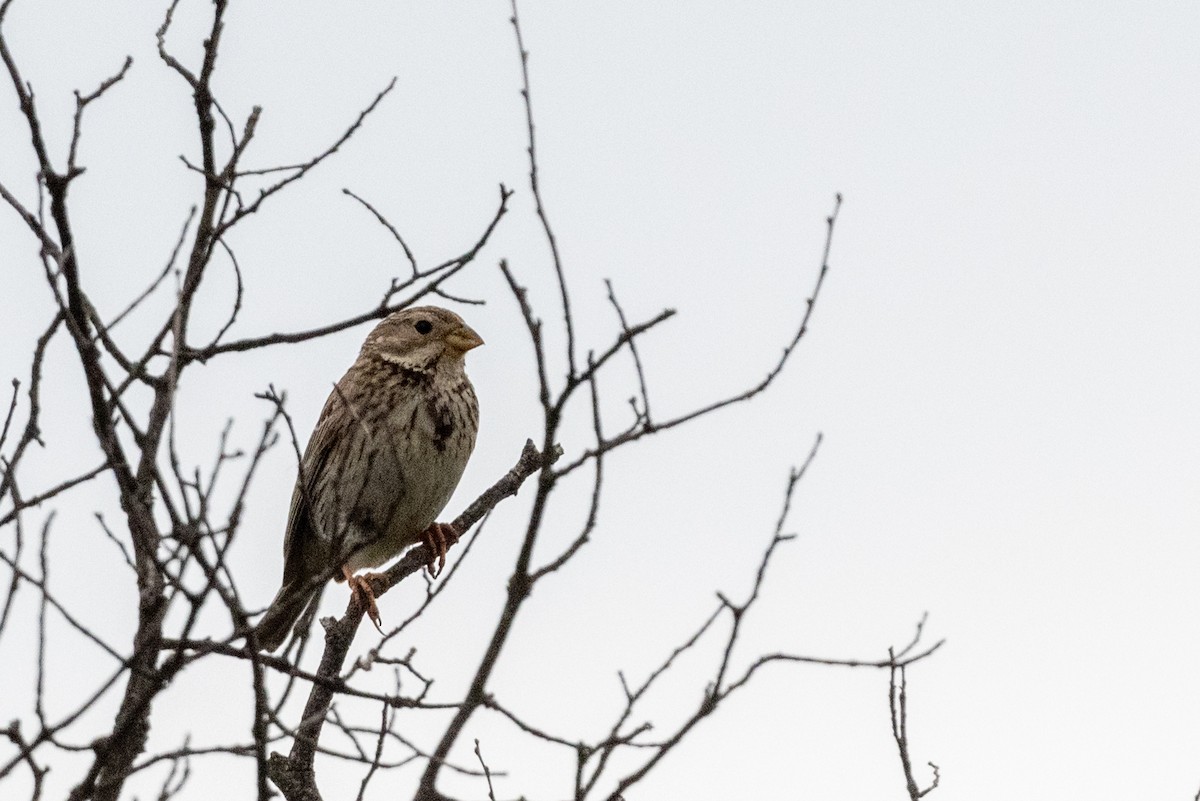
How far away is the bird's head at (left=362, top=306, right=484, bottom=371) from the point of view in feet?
24.9

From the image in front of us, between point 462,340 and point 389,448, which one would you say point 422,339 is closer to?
point 462,340

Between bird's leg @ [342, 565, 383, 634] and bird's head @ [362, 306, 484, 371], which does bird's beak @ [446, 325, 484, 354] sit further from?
bird's leg @ [342, 565, 383, 634]

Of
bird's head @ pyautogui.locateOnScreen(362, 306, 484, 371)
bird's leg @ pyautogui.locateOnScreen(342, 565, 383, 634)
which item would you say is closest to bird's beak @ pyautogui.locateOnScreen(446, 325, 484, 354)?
bird's head @ pyautogui.locateOnScreen(362, 306, 484, 371)

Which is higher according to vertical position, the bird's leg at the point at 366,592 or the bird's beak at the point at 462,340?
the bird's beak at the point at 462,340

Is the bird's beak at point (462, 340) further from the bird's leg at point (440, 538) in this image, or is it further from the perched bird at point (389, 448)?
the bird's leg at point (440, 538)

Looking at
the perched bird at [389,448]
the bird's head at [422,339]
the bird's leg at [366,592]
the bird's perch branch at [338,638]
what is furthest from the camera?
the bird's head at [422,339]

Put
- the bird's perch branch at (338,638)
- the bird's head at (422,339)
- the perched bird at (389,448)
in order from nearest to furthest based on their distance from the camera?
the bird's perch branch at (338,638)
the perched bird at (389,448)
the bird's head at (422,339)

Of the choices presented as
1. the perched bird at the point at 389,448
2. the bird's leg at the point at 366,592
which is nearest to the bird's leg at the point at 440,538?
the perched bird at the point at 389,448

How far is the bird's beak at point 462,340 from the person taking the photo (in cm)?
766

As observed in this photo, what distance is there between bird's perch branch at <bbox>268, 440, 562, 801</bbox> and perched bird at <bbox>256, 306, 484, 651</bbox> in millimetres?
189

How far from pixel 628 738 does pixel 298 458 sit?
107cm

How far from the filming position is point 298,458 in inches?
145

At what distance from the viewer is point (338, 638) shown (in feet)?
19.5

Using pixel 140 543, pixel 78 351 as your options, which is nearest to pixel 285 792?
pixel 140 543
